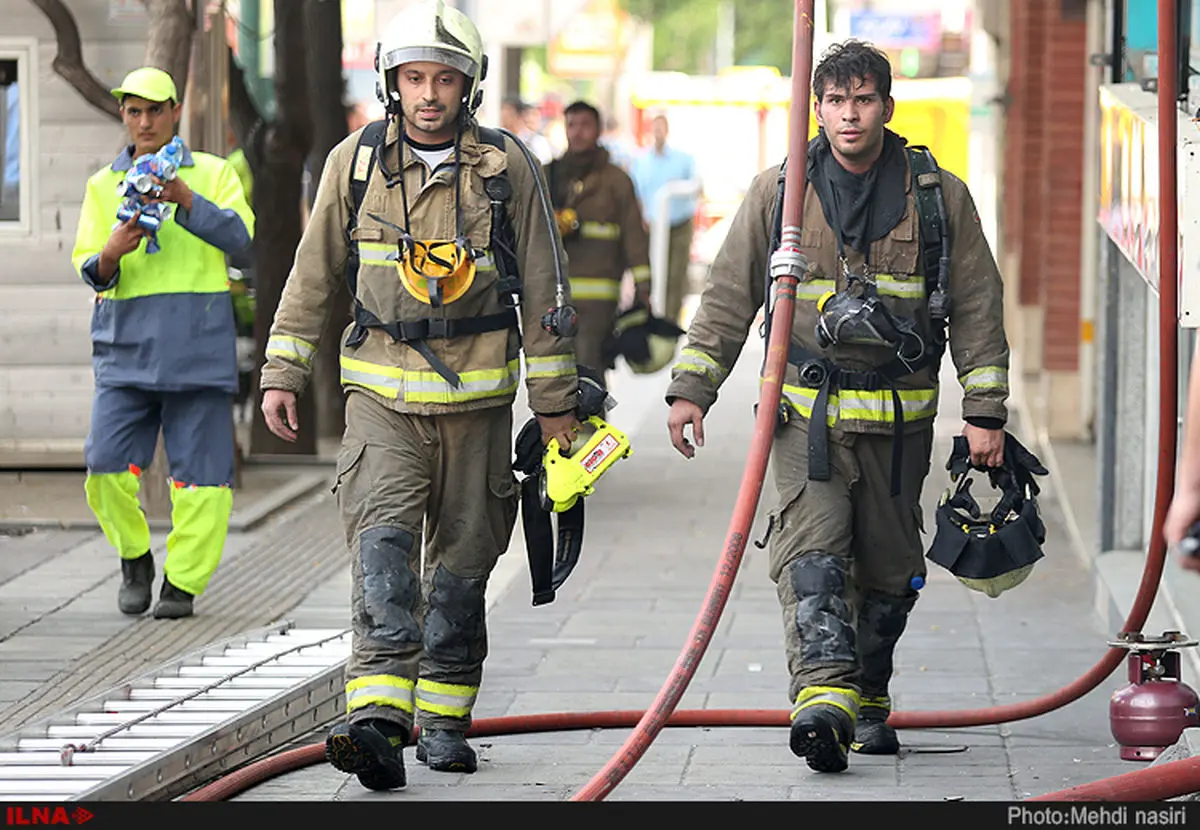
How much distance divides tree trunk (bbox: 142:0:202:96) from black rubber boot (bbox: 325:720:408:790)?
18.1 feet

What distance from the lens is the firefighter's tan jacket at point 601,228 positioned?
1262cm

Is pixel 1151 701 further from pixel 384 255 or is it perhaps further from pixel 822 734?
pixel 384 255

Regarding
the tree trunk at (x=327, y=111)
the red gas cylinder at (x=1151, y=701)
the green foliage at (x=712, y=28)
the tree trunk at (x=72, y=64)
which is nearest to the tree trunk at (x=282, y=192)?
the tree trunk at (x=327, y=111)

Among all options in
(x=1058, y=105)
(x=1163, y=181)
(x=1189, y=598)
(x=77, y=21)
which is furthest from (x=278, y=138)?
(x=1163, y=181)

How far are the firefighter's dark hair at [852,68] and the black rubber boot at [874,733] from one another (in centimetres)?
169

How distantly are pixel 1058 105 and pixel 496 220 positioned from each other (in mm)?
9565

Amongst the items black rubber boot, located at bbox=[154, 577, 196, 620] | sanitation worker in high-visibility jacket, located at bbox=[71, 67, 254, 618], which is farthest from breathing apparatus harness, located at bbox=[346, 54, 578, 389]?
black rubber boot, located at bbox=[154, 577, 196, 620]

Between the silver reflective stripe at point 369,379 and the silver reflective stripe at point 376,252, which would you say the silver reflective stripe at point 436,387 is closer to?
the silver reflective stripe at point 369,379

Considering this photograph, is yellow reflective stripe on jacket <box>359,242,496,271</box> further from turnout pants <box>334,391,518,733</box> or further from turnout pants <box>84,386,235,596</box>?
turnout pants <box>84,386,235,596</box>

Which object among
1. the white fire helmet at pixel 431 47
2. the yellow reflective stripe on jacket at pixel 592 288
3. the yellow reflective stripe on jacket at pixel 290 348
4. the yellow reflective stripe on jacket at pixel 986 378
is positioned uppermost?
the white fire helmet at pixel 431 47

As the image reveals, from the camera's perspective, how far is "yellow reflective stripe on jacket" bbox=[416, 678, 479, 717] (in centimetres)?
660

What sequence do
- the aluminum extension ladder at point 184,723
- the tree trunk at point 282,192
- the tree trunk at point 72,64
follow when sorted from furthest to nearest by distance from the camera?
the tree trunk at point 282,192 → the tree trunk at point 72,64 → the aluminum extension ladder at point 184,723

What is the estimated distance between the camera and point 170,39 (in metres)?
11.1

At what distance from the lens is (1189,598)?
7.96 meters
